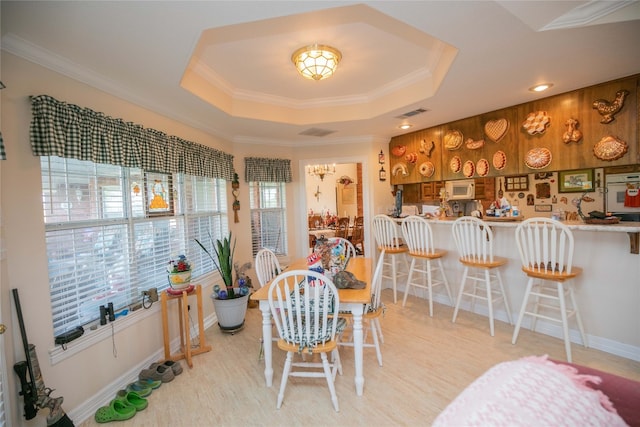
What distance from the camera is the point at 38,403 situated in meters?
1.61

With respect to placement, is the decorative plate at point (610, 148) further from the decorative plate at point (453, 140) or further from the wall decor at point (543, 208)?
the wall decor at point (543, 208)

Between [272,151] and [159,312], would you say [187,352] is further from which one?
[272,151]

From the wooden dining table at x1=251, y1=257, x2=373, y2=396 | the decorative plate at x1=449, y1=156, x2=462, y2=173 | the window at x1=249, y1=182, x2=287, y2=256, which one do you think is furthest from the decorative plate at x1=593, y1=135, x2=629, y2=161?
the window at x1=249, y1=182, x2=287, y2=256

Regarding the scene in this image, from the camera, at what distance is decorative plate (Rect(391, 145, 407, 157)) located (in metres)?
4.42

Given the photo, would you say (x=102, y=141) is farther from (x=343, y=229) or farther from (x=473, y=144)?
(x=343, y=229)

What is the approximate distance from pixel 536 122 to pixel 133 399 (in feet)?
14.4

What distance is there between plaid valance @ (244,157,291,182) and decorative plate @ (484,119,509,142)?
105 inches

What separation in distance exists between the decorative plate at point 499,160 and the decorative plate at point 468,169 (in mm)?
261

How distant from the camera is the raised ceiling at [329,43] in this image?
152 cm

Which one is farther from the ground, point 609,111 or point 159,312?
point 609,111

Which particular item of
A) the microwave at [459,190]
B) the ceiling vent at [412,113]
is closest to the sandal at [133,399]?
the ceiling vent at [412,113]

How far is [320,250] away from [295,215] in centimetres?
219

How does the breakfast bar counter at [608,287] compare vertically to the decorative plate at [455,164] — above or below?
below

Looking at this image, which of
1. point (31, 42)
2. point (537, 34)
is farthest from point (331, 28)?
point (31, 42)
